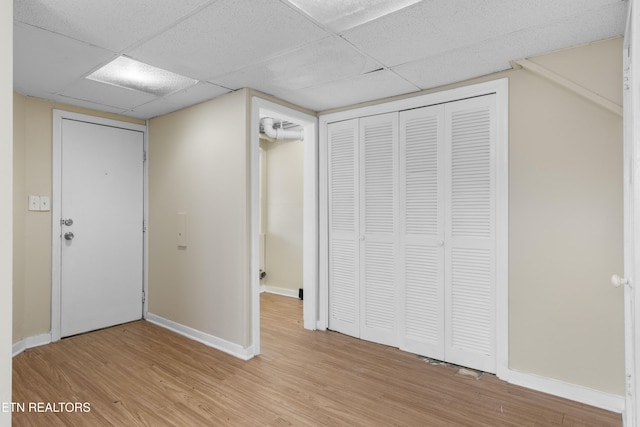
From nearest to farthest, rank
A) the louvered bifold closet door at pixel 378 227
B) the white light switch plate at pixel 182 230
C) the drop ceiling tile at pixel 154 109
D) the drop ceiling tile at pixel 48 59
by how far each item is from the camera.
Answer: the drop ceiling tile at pixel 48 59 → the louvered bifold closet door at pixel 378 227 → the drop ceiling tile at pixel 154 109 → the white light switch plate at pixel 182 230

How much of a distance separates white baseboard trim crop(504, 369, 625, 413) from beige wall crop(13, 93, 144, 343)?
4179mm

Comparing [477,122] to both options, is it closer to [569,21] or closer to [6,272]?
[569,21]

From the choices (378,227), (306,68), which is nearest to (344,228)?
(378,227)

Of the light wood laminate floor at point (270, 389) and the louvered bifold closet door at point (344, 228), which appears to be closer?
the light wood laminate floor at point (270, 389)

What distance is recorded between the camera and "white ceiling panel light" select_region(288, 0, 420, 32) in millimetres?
1840

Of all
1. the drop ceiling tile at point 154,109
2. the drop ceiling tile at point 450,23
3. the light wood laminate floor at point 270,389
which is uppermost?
the drop ceiling tile at point 154,109

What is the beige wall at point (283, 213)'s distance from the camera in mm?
5348

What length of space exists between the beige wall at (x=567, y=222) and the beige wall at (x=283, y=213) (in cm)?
320

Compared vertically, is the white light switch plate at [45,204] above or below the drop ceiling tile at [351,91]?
below

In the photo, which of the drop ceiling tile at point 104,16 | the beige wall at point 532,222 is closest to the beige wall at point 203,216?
the beige wall at point 532,222

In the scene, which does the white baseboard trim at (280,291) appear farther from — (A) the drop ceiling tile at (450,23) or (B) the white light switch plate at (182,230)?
(A) the drop ceiling tile at (450,23)

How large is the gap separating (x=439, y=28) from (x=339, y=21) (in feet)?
1.97

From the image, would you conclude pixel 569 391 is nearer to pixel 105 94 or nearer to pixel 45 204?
pixel 105 94

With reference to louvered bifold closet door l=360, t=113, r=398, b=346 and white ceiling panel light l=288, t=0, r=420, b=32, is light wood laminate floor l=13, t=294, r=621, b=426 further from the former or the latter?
white ceiling panel light l=288, t=0, r=420, b=32
